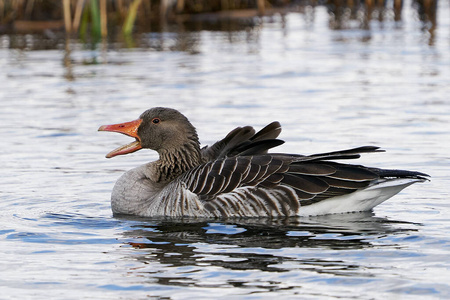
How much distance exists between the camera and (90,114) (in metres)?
17.9

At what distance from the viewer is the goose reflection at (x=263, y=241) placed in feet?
27.3

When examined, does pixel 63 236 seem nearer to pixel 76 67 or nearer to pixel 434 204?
pixel 434 204

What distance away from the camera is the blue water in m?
7.94

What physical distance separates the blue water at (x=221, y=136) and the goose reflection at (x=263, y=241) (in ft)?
0.08

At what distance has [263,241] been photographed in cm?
923

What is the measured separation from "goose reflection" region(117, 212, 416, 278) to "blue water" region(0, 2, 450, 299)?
2 cm

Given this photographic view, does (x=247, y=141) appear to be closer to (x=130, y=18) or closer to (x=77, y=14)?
(x=130, y=18)

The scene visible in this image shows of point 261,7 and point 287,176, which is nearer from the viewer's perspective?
point 287,176

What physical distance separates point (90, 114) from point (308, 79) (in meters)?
6.14

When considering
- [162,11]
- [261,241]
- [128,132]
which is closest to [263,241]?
[261,241]

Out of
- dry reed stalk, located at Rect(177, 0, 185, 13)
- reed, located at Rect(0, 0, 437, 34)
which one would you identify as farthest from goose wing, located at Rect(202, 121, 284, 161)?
dry reed stalk, located at Rect(177, 0, 185, 13)

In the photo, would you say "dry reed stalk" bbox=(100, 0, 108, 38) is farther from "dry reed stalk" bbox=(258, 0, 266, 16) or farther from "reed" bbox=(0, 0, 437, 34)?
"dry reed stalk" bbox=(258, 0, 266, 16)

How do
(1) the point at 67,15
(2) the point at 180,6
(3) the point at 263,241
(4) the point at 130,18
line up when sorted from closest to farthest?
(3) the point at 263,241 < (1) the point at 67,15 < (4) the point at 130,18 < (2) the point at 180,6

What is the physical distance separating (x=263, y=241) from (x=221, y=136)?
245 inches
